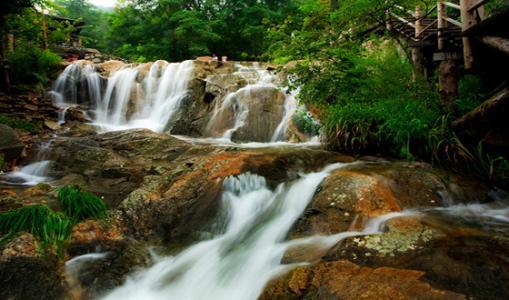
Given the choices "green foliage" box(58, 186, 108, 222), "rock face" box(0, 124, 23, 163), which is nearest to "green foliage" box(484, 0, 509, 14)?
"green foliage" box(58, 186, 108, 222)

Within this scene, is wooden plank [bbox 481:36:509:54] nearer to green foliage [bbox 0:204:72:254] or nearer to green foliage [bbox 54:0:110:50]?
green foliage [bbox 0:204:72:254]

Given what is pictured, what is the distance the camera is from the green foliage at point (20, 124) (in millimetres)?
10492

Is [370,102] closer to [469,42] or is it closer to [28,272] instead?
[469,42]

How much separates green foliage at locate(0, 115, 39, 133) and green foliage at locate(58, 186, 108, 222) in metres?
6.93

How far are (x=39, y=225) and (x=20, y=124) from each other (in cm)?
794

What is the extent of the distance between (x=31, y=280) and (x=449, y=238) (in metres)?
4.34

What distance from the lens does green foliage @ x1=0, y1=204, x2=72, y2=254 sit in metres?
4.28

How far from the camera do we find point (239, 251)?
4652mm

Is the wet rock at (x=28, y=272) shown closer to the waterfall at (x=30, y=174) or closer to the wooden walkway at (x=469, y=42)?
the waterfall at (x=30, y=174)

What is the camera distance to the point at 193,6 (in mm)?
25188

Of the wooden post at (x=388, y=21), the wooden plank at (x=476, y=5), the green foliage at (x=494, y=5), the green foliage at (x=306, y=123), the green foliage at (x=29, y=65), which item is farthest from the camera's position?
the green foliage at (x=29, y=65)

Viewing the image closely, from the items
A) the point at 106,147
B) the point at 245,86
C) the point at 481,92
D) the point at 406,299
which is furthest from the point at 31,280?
the point at 245,86

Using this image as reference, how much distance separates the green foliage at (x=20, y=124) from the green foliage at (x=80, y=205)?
6931mm

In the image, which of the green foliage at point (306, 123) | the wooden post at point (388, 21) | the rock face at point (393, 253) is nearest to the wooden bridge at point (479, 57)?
the wooden post at point (388, 21)
